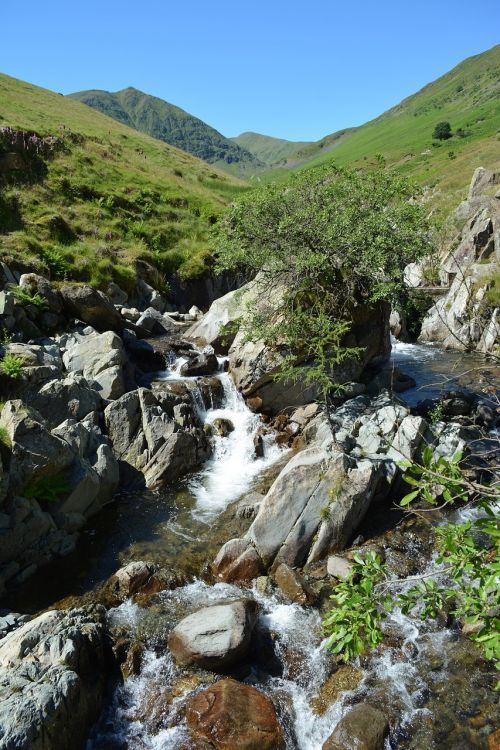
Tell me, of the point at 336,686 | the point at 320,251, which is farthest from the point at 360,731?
the point at 320,251

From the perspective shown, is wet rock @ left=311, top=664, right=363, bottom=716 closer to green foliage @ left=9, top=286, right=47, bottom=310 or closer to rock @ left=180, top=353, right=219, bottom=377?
rock @ left=180, top=353, right=219, bottom=377

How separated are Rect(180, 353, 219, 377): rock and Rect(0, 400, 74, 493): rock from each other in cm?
1057

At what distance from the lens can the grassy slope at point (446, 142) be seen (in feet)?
271

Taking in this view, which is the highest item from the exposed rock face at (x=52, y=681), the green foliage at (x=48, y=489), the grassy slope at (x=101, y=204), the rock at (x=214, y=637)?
the grassy slope at (x=101, y=204)

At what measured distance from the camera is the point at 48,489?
16.5m

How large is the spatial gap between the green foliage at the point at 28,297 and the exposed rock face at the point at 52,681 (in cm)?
1931

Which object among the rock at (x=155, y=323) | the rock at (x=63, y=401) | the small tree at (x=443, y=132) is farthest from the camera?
the small tree at (x=443, y=132)

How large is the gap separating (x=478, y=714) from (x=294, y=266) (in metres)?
17.9

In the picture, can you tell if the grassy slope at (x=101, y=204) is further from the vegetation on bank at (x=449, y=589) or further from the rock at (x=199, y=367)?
the vegetation on bank at (x=449, y=589)

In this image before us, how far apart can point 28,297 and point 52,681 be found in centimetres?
2160

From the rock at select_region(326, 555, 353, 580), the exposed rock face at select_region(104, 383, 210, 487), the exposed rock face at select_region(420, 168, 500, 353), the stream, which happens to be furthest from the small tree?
the rock at select_region(326, 555, 353, 580)

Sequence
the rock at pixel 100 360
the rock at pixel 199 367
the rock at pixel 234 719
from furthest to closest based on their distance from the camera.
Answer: the rock at pixel 199 367 → the rock at pixel 100 360 → the rock at pixel 234 719

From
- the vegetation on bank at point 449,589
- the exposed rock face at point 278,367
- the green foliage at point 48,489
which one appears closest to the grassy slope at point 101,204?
the exposed rock face at point 278,367

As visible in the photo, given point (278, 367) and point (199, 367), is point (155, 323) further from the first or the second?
point (278, 367)
